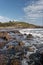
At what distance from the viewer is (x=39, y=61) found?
13.3 metres

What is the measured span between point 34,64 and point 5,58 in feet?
9.25

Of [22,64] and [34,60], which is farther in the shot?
[34,60]

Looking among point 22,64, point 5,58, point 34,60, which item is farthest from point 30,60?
point 5,58

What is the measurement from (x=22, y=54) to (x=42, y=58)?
2.76 metres

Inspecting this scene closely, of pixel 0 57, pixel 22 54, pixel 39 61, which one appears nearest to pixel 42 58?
pixel 39 61

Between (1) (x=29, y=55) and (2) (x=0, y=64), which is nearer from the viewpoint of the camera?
(2) (x=0, y=64)

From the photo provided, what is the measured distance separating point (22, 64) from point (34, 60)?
1.37m

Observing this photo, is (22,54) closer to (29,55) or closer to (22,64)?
(29,55)

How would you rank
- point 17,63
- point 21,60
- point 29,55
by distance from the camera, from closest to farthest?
point 17,63, point 21,60, point 29,55

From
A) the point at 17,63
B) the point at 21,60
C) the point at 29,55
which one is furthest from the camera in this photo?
the point at 29,55

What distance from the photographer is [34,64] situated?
42.5ft

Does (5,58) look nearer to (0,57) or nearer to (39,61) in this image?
(0,57)

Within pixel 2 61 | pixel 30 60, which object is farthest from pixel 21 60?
pixel 2 61

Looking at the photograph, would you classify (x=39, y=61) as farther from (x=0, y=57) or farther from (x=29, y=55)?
(x=0, y=57)
